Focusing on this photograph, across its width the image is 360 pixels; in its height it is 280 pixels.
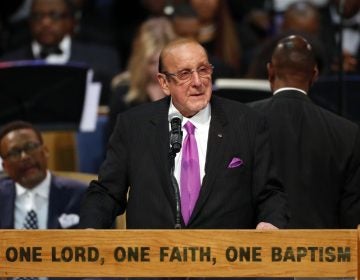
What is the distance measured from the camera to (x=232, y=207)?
4.52 metres

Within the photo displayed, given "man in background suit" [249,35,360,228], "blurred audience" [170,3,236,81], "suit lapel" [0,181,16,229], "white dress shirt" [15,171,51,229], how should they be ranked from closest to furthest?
1. "man in background suit" [249,35,360,228]
2. "suit lapel" [0,181,16,229]
3. "white dress shirt" [15,171,51,229]
4. "blurred audience" [170,3,236,81]

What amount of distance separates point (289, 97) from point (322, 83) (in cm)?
175

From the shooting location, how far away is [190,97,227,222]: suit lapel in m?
4.50

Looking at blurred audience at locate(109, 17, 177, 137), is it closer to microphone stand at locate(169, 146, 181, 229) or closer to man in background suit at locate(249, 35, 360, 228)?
man in background suit at locate(249, 35, 360, 228)

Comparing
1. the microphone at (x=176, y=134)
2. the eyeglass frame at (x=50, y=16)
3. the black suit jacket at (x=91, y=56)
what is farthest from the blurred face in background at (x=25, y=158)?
the eyeglass frame at (x=50, y=16)

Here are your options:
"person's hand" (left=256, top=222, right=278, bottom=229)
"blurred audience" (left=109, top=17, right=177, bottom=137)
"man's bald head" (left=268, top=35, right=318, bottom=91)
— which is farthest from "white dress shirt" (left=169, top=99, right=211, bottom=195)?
"blurred audience" (left=109, top=17, right=177, bottom=137)

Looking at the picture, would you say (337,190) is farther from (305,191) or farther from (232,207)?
(232,207)

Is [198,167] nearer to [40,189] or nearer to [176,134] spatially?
[176,134]

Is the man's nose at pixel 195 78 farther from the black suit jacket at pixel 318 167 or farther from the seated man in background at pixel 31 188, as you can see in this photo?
the seated man in background at pixel 31 188

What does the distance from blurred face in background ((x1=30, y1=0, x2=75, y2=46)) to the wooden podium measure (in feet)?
16.6

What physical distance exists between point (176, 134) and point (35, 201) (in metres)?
2.19

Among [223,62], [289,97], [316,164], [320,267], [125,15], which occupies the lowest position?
[320,267]

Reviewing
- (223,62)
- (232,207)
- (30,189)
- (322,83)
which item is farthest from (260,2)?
(232,207)

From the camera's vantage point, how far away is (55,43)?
8.98 m
